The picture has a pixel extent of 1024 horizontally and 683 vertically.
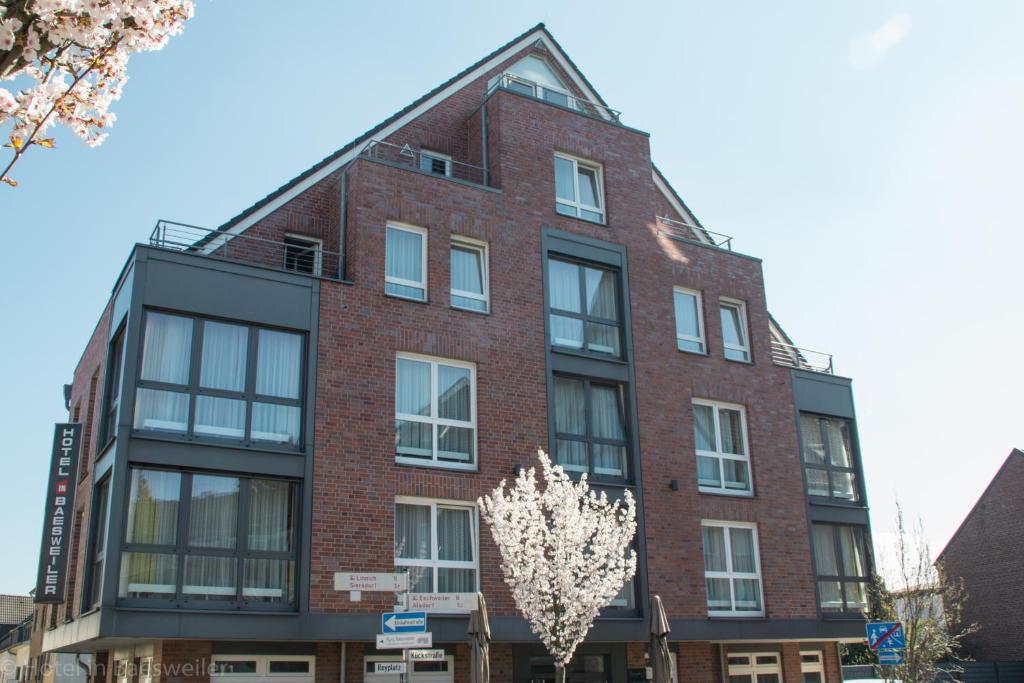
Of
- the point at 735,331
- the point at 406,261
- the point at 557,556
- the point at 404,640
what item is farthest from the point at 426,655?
the point at 735,331

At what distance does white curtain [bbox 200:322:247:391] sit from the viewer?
16062 mm

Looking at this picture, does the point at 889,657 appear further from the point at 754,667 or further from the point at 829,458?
the point at 829,458

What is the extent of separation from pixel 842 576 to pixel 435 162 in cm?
1292

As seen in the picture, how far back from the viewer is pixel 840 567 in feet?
74.1

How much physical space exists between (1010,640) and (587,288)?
948 inches

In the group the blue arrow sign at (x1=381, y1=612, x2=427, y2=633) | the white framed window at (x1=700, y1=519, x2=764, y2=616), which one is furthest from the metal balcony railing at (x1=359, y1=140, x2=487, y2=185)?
the blue arrow sign at (x1=381, y1=612, x2=427, y2=633)

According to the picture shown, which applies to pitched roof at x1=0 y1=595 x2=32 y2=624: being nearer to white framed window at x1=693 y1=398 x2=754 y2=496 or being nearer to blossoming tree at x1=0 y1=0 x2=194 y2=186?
white framed window at x1=693 y1=398 x2=754 y2=496

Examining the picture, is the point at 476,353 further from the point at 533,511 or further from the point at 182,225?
the point at 182,225

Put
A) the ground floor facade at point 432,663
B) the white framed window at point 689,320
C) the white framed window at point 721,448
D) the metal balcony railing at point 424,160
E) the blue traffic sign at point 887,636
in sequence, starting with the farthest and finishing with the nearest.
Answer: the white framed window at point 689,320 → the white framed window at point 721,448 → the metal balcony railing at point 424,160 → the blue traffic sign at point 887,636 → the ground floor facade at point 432,663

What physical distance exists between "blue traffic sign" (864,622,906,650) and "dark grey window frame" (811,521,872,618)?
3.92 m

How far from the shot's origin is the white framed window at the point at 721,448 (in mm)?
21266

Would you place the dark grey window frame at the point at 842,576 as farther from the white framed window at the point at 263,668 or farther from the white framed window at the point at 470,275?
the white framed window at the point at 263,668

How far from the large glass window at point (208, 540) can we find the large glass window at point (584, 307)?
663cm

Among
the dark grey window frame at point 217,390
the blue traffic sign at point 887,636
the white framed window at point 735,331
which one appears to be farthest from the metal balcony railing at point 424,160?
the blue traffic sign at point 887,636
